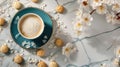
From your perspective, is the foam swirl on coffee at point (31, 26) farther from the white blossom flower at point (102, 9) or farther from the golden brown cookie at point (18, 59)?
the white blossom flower at point (102, 9)

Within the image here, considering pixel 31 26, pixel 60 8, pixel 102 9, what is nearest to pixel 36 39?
pixel 31 26

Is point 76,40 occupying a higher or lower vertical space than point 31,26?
lower

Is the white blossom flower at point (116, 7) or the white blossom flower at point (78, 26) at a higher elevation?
the white blossom flower at point (78, 26)

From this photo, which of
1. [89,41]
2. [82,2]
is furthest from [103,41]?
[82,2]

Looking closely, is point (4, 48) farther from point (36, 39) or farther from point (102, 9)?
point (102, 9)

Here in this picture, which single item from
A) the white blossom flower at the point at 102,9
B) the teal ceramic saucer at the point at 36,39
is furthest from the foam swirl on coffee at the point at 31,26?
the white blossom flower at the point at 102,9

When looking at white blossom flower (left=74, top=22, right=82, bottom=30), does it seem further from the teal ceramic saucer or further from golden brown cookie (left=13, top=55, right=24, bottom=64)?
golden brown cookie (left=13, top=55, right=24, bottom=64)
